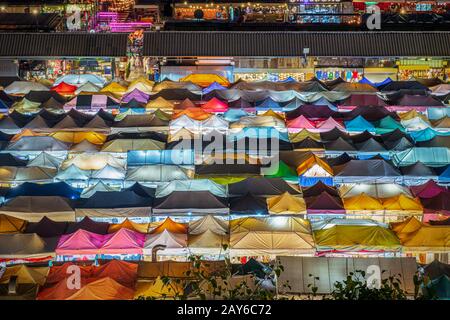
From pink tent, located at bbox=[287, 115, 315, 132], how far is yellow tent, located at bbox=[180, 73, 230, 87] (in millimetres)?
6046

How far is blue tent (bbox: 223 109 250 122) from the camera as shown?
25719 mm

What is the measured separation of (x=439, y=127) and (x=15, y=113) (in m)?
13.8

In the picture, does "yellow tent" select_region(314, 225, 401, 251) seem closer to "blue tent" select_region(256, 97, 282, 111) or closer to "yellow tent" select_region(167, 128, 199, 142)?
"yellow tent" select_region(167, 128, 199, 142)

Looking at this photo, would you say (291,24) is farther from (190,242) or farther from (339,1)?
(190,242)

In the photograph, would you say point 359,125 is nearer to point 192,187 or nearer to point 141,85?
point 192,187

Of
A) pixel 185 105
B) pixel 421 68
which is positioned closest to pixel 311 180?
pixel 185 105

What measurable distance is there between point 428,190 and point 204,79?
13.2 metres

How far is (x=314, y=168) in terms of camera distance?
67.9ft

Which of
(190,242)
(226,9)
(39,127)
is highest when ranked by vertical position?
(226,9)

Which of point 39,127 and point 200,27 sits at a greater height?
point 200,27

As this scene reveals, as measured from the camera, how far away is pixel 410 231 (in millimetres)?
17078

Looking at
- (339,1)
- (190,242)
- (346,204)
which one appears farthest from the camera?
(339,1)
